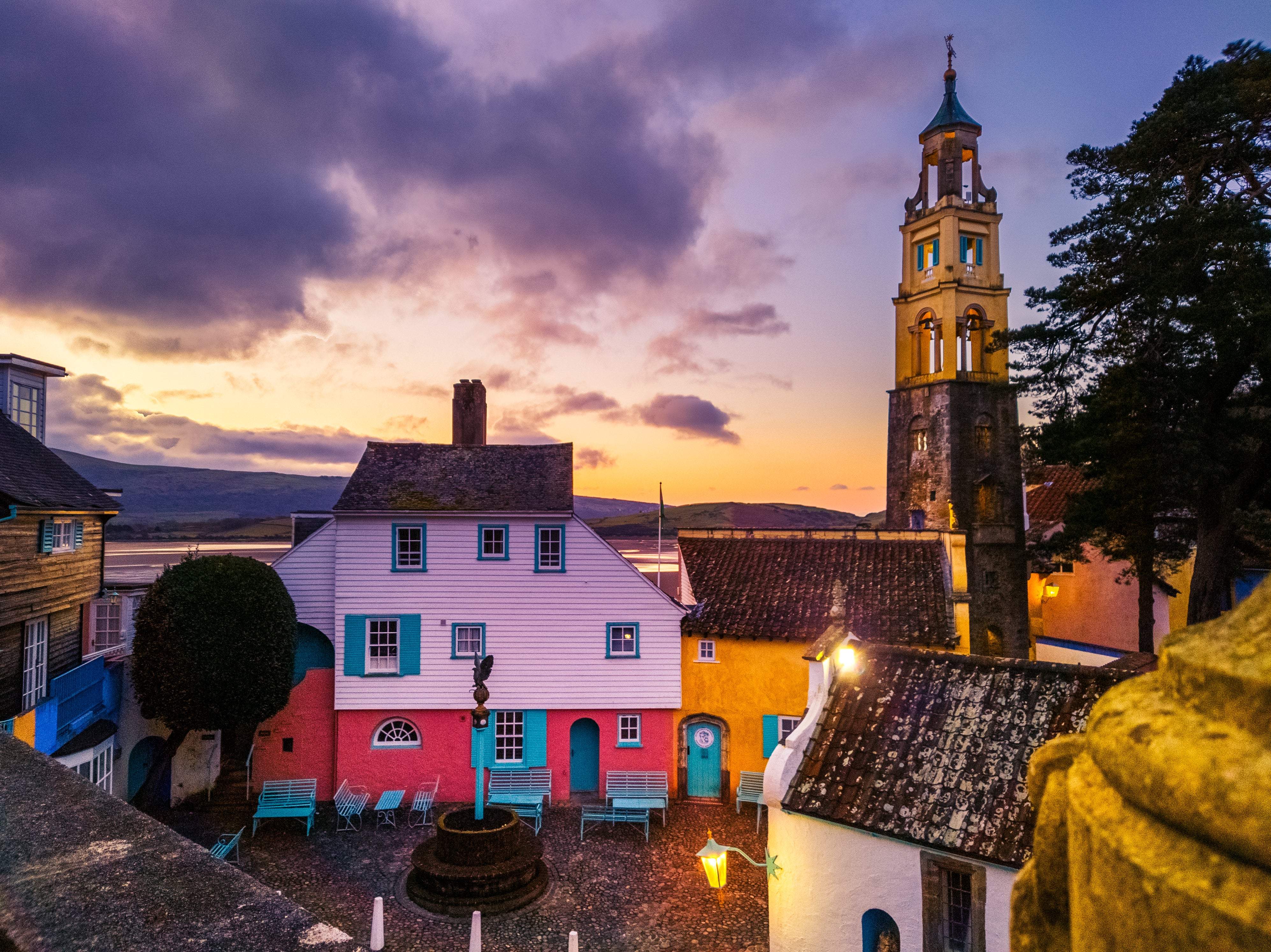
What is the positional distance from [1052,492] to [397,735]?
31.0m

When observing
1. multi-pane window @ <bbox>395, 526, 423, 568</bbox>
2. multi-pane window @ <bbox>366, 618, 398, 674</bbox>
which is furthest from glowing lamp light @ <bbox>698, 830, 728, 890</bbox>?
multi-pane window @ <bbox>395, 526, 423, 568</bbox>

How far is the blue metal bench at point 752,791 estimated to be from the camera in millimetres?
18609

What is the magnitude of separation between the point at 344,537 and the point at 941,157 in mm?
31548

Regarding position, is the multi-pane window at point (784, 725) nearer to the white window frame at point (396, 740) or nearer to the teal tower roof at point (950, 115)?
the white window frame at point (396, 740)

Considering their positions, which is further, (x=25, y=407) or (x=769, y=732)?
(x=25, y=407)

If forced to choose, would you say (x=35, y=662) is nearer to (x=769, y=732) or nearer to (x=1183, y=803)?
(x=769, y=732)

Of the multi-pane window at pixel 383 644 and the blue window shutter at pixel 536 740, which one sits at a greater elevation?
the multi-pane window at pixel 383 644

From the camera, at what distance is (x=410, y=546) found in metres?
19.8

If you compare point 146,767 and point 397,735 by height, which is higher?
point 397,735

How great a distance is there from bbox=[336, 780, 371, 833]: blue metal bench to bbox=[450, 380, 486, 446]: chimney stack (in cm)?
1103

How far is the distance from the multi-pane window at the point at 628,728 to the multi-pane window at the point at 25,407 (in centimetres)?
1897

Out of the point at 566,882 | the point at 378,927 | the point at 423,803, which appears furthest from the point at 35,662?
the point at 566,882

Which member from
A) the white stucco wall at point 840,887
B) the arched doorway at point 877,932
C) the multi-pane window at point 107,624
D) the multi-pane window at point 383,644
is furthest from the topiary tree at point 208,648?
the arched doorway at point 877,932

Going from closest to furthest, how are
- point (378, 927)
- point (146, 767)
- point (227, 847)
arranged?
point (378, 927), point (227, 847), point (146, 767)
